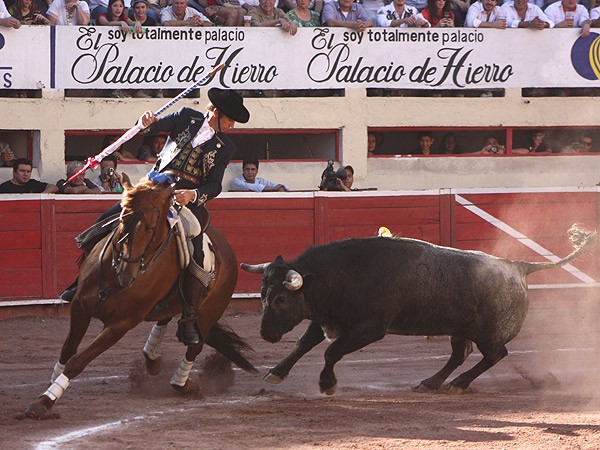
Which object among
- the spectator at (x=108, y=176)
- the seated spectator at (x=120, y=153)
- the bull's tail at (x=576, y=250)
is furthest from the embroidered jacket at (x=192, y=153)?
the seated spectator at (x=120, y=153)

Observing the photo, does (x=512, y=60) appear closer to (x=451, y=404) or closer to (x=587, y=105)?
(x=587, y=105)

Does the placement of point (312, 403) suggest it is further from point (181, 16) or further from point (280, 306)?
point (181, 16)

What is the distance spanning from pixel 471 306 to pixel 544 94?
23.4ft

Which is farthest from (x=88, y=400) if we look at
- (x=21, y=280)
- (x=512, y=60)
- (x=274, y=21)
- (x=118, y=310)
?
(x=512, y=60)

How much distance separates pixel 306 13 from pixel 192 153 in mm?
6438

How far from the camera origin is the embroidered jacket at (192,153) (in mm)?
6172

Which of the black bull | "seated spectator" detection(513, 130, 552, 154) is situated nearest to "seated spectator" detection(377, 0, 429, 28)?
"seated spectator" detection(513, 130, 552, 154)

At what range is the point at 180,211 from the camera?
19.7 feet

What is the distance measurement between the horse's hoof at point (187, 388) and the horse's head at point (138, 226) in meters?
1.17

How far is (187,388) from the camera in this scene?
251 inches

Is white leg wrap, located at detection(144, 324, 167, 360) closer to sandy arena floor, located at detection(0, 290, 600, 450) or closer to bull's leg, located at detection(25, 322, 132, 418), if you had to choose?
sandy arena floor, located at detection(0, 290, 600, 450)

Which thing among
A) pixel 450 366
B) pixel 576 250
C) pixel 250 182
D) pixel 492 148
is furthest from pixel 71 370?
pixel 492 148

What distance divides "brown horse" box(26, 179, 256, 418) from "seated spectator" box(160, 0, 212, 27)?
5.66 metres

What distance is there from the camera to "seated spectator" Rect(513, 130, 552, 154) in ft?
42.8
